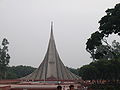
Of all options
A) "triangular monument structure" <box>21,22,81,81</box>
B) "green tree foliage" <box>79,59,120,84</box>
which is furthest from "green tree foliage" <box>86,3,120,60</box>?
"triangular monument structure" <box>21,22,81,81</box>

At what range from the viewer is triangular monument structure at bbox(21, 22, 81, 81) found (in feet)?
143

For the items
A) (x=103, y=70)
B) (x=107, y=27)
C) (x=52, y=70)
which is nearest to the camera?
(x=107, y=27)

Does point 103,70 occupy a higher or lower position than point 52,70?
lower

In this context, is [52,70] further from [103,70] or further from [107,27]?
[107,27]

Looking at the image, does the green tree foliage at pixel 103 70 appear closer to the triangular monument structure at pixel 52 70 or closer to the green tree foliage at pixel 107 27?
the green tree foliage at pixel 107 27

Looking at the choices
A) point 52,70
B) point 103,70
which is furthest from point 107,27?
point 52,70

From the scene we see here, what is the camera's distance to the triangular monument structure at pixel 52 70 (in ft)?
143

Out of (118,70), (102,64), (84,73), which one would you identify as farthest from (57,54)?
(118,70)

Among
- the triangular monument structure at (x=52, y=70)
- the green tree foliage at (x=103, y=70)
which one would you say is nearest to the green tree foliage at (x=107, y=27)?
the green tree foliage at (x=103, y=70)

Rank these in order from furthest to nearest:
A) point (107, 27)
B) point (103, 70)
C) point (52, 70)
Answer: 1. point (52, 70)
2. point (103, 70)
3. point (107, 27)

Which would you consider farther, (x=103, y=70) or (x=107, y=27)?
(x=103, y=70)

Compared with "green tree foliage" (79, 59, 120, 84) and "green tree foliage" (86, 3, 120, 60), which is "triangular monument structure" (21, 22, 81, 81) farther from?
"green tree foliage" (86, 3, 120, 60)

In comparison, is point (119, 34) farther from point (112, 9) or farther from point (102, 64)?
point (102, 64)

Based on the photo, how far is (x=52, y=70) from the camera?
46062mm
